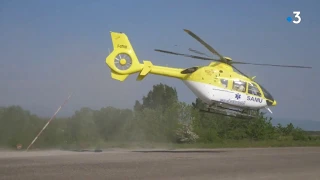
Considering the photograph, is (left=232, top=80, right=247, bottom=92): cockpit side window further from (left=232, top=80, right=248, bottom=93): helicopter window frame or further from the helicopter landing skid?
the helicopter landing skid

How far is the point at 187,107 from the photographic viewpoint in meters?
46.3

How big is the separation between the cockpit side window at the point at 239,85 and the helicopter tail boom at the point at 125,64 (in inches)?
132

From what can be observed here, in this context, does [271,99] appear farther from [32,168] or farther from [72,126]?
[32,168]

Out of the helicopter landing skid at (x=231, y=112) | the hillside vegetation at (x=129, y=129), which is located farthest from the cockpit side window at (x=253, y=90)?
the hillside vegetation at (x=129, y=129)

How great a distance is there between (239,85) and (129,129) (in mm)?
10200

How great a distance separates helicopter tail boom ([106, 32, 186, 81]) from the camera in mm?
27562

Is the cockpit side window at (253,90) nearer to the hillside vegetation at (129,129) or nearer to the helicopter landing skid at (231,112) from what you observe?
the helicopter landing skid at (231,112)

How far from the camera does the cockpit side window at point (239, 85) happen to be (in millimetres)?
28109

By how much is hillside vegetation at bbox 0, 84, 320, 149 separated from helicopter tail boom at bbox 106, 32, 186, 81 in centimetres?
529

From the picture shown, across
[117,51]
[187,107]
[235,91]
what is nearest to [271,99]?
[235,91]

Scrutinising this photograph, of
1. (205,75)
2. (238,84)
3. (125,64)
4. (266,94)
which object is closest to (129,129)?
(125,64)

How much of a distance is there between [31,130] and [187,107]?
21707mm

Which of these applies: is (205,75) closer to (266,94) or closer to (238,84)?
(238,84)

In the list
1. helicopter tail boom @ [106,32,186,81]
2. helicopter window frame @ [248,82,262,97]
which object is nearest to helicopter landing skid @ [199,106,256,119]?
helicopter window frame @ [248,82,262,97]
